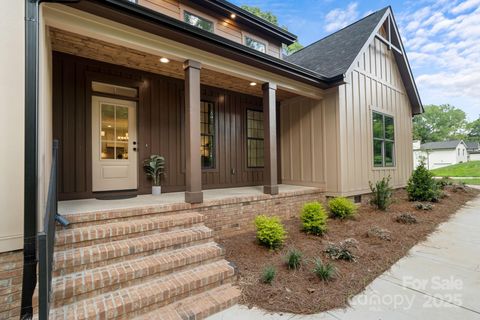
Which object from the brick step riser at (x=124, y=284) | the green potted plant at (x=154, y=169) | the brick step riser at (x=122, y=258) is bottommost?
the brick step riser at (x=124, y=284)

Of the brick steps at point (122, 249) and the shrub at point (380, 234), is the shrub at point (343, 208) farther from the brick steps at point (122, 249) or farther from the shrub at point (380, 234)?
the brick steps at point (122, 249)

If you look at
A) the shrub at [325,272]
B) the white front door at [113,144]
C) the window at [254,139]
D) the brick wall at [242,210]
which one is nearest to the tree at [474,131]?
the window at [254,139]

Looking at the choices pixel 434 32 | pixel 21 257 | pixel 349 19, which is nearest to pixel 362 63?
pixel 21 257

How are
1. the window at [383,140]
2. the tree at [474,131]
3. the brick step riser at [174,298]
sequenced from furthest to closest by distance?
the tree at [474,131]
the window at [383,140]
the brick step riser at [174,298]

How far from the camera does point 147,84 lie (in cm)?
549

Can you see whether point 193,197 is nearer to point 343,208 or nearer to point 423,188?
point 343,208

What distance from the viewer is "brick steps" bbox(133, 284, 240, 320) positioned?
2.40m

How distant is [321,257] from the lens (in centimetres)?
365

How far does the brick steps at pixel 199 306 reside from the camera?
240 cm

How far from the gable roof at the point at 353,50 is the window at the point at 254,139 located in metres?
2.30

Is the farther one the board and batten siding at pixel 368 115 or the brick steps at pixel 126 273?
the board and batten siding at pixel 368 115

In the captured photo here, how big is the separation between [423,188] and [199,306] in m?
7.83

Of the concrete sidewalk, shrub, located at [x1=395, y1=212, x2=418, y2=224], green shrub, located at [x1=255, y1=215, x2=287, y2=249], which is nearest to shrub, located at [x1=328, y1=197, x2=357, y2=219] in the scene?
shrub, located at [x1=395, y1=212, x2=418, y2=224]

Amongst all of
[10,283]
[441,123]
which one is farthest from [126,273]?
[441,123]
